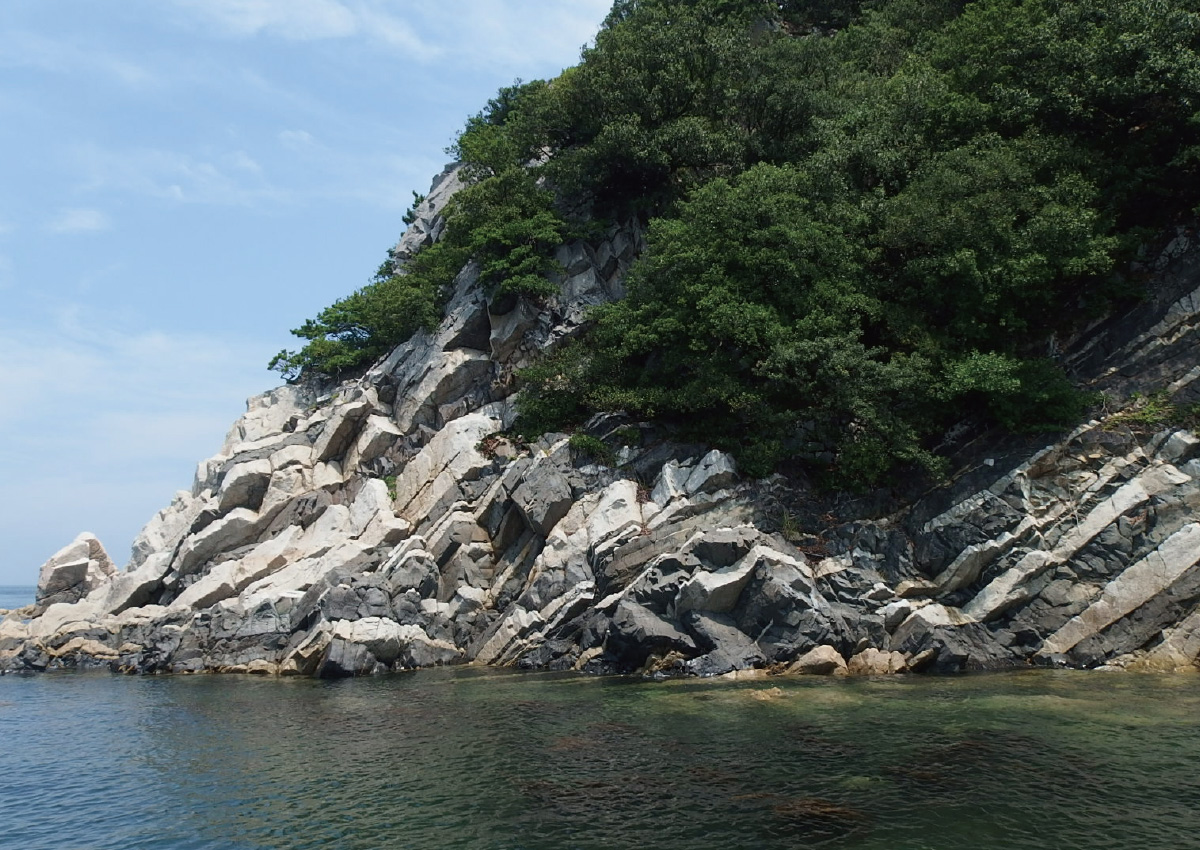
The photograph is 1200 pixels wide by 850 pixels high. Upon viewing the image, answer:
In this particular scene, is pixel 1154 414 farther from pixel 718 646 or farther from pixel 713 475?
pixel 718 646

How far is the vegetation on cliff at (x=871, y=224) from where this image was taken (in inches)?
1141

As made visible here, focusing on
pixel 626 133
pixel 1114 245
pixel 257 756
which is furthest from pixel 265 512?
pixel 1114 245

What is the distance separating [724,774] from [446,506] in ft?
74.1

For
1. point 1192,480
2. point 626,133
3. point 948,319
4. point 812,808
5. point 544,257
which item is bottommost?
point 812,808

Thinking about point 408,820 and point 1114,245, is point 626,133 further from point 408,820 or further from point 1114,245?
point 408,820

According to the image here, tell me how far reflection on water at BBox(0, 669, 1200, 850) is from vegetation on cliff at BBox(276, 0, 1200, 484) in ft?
34.1

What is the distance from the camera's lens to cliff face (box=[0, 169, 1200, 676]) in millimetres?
25422

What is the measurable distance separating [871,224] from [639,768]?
24480mm

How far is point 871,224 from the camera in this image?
33406mm

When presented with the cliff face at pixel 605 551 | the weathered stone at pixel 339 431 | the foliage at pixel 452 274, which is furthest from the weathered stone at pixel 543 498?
the weathered stone at pixel 339 431

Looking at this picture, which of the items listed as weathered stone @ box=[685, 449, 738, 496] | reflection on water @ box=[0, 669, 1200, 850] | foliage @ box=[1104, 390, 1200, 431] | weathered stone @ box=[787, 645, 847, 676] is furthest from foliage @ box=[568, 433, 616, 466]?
foliage @ box=[1104, 390, 1200, 431]

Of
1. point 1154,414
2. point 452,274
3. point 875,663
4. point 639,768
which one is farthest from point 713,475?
point 452,274

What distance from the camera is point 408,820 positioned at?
14.8 m

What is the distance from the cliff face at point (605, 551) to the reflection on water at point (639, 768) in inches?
98.1
